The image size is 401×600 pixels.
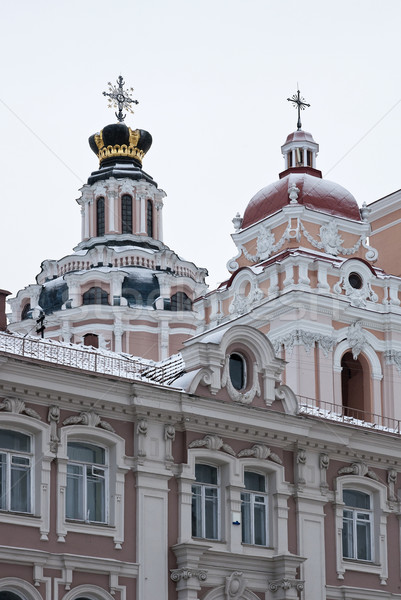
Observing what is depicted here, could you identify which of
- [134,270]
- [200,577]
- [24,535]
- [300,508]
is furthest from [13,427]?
[134,270]

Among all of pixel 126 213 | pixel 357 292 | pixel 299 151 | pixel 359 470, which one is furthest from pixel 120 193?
pixel 359 470

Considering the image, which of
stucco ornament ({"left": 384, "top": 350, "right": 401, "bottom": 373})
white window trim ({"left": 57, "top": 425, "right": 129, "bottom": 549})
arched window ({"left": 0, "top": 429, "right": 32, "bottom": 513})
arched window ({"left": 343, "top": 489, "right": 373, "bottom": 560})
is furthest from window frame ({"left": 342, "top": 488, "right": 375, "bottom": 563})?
stucco ornament ({"left": 384, "top": 350, "right": 401, "bottom": 373})

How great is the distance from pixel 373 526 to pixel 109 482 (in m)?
7.49

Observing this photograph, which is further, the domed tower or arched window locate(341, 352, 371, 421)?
the domed tower

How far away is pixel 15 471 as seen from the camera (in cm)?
2991

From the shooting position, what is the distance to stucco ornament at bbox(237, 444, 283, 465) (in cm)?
3325

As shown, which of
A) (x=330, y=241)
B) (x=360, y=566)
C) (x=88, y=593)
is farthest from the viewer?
(x=330, y=241)

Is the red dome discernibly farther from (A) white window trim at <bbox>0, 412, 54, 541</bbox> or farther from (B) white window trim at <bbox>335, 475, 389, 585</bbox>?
(A) white window trim at <bbox>0, 412, 54, 541</bbox>

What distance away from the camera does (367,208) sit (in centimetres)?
5425

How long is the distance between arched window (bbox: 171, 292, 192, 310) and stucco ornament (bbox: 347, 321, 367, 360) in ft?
59.0

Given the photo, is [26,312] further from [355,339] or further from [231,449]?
[231,449]

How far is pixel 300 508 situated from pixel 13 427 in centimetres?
751

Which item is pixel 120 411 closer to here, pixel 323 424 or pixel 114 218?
pixel 323 424

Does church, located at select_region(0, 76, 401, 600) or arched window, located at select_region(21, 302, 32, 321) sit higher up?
arched window, located at select_region(21, 302, 32, 321)
